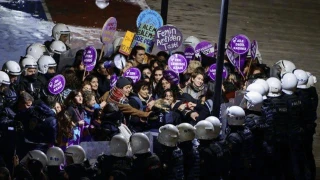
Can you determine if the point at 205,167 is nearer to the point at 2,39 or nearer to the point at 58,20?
Result: the point at 2,39

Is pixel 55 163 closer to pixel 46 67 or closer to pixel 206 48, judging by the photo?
pixel 46 67

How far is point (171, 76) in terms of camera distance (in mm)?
17719

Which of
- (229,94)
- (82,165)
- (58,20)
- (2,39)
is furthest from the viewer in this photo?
(58,20)

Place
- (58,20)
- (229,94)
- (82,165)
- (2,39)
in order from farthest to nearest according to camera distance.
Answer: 1. (58,20)
2. (2,39)
3. (229,94)
4. (82,165)

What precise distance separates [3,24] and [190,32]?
17.7ft

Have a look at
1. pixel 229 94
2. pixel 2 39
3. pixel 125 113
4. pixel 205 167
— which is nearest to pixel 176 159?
pixel 205 167

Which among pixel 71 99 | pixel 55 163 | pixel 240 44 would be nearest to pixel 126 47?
pixel 240 44

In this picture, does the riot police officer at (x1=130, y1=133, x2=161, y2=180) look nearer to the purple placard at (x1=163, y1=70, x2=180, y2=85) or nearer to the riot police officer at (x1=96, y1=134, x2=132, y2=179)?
the riot police officer at (x1=96, y1=134, x2=132, y2=179)

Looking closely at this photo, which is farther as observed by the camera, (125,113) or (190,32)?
(190,32)

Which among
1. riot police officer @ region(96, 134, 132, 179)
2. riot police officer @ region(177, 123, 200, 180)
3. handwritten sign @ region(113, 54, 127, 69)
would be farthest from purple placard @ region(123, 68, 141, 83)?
riot police officer @ region(96, 134, 132, 179)

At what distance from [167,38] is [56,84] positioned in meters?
4.26

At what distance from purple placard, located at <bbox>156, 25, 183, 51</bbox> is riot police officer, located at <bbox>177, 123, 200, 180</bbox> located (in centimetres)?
483

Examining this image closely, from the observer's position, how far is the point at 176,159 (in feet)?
47.2

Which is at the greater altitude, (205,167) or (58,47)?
(58,47)
